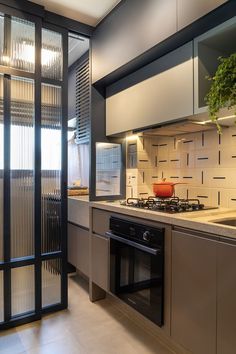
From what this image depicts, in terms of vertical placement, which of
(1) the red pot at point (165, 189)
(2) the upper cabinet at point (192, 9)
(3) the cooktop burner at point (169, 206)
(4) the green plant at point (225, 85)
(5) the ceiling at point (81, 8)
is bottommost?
(3) the cooktop burner at point (169, 206)

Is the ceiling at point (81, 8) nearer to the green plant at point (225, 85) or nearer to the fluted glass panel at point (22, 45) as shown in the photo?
the fluted glass panel at point (22, 45)

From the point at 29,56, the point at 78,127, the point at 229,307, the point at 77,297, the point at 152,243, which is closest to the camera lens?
the point at 229,307

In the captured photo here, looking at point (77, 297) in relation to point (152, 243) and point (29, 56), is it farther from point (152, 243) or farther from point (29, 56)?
point (29, 56)

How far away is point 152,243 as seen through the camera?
5.46 ft

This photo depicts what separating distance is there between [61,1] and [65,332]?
2542 mm

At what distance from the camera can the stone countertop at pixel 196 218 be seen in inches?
49.4

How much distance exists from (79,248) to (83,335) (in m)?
0.94

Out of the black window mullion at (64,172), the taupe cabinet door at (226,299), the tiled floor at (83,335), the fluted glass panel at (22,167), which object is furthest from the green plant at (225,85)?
the tiled floor at (83,335)

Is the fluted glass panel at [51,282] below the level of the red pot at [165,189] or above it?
below

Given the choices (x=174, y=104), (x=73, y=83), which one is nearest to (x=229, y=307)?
(x=174, y=104)

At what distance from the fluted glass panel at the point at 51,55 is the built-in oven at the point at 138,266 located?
134cm

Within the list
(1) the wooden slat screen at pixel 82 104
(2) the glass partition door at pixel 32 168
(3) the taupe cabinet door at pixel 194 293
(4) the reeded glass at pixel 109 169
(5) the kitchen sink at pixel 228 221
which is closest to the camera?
(3) the taupe cabinet door at pixel 194 293

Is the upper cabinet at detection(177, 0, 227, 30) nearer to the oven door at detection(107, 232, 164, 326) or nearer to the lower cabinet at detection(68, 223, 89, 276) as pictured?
the oven door at detection(107, 232, 164, 326)

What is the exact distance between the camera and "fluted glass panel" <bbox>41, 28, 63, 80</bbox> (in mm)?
2174
